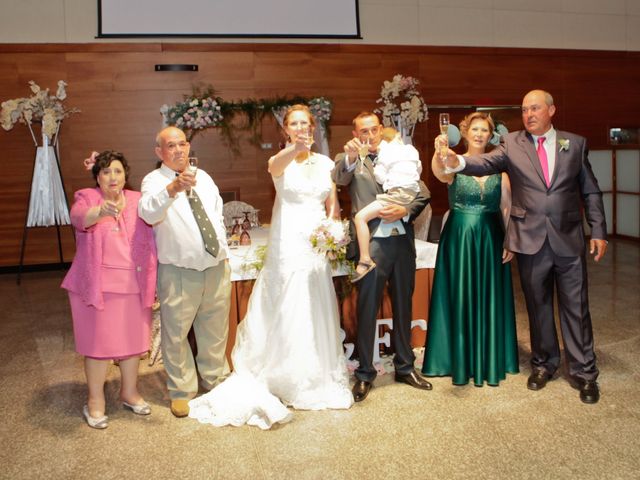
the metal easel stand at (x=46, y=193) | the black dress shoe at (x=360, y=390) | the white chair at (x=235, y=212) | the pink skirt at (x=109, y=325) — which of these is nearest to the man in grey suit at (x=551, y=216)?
the black dress shoe at (x=360, y=390)

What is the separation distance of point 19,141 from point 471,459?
7.72 meters

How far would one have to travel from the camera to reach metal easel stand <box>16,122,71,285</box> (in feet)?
26.1

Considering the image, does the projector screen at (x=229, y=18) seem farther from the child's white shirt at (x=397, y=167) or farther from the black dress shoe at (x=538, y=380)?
the black dress shoe at (x=538, y=380)

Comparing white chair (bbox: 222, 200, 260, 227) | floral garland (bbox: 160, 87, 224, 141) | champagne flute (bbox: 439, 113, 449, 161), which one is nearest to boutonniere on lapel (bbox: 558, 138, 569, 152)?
champagne flute (bbox: 439, 113, 449, 161)

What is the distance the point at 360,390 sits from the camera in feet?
12.2

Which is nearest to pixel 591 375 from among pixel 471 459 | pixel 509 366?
pixel 509 366

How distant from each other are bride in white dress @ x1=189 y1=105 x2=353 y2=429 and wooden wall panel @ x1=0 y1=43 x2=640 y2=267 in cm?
552

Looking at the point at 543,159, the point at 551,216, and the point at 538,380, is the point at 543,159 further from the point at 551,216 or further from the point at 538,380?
the point at 538,380

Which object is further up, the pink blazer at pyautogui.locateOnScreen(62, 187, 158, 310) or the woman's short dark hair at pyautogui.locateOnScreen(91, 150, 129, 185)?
the woman's short dark hair at pyautogui.locateOnScreen(91, 150, 129, 185)

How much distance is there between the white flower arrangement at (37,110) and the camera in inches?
311

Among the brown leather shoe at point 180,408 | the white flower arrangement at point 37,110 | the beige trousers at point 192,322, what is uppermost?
the white flower arrangement at point 37,110

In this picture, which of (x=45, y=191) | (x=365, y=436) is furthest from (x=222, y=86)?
(x=365, y=436)

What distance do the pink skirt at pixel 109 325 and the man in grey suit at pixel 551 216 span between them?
6.57 feet

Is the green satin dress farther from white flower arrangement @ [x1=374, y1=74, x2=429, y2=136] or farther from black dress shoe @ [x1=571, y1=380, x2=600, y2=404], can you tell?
white flower arrangement @ [x1=374, y1=74, x2=429, y2=136]
